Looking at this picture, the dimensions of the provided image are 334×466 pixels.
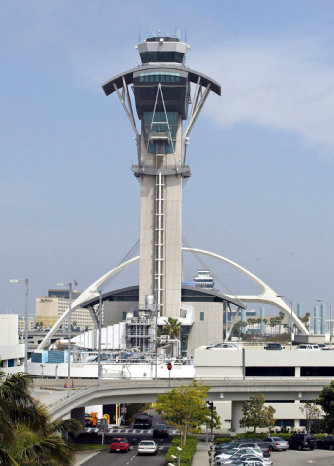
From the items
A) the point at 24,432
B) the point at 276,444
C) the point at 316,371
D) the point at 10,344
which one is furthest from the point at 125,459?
the point at 316,371

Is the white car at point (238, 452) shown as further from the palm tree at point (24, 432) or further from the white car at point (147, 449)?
the palm tree at point (24, 432)

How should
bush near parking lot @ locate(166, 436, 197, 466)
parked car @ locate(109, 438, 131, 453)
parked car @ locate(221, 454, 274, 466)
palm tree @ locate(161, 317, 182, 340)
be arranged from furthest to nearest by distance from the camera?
1. palm tree @ locate(161, 317, 182, 340)
2. parked car @ locate(109, 438, 131, 453)
3. bush near parking lot @ locate(166, 436, 197, 466)
4. parked car @ locate(221, 454, 274, 466)

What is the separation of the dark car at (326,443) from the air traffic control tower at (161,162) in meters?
69.4

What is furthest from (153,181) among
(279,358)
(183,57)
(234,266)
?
(279,358)

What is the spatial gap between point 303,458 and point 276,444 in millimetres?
5889

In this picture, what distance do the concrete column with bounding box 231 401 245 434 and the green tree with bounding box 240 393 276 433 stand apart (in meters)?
2.37

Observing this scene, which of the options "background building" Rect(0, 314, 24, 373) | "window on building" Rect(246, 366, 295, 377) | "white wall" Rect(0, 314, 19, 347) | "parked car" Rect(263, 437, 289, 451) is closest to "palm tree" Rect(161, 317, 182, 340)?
"window on building" Rect(246, 366, 295, 377)

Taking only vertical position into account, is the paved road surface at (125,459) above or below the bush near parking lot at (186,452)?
below

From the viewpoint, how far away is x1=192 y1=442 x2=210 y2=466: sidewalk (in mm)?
63906

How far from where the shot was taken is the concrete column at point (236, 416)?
88.2 meters

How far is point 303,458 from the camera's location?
68.2 meters

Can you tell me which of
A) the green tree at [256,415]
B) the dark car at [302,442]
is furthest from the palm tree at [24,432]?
the green tree at [256,415]

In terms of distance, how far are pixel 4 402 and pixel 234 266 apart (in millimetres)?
154899

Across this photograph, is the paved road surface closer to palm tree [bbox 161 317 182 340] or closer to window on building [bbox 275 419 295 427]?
window on building [bbox 275 419 295 427]
